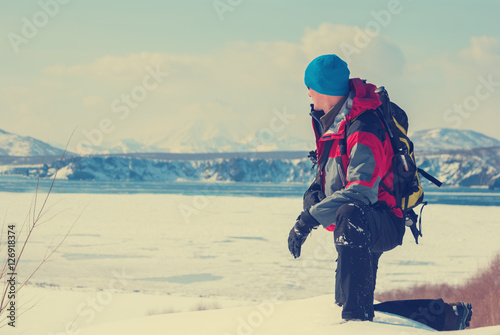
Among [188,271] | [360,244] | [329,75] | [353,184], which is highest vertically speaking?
[329,75]

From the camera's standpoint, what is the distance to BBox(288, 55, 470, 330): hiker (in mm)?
3232

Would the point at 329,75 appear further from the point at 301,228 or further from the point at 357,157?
the point at 301,228

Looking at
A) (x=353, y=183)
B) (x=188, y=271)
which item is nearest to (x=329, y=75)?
(x=353, y=183)

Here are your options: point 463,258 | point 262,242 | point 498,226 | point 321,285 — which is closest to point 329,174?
point 321,285

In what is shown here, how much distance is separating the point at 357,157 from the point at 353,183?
0.15 metres

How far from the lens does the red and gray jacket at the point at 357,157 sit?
3209 mm

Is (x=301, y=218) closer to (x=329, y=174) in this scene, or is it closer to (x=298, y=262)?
(x=329, y=174)

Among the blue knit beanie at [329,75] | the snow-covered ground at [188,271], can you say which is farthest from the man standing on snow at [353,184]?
the snow-covered ground at [188,271]

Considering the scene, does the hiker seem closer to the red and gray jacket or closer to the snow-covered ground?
the red and gray jacket

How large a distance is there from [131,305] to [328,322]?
4.48 meters

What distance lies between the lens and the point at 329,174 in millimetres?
3479

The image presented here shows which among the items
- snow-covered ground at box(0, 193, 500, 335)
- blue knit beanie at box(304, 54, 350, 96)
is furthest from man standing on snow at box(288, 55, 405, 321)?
snow-covered ground at box(0, 193, 500, 335)

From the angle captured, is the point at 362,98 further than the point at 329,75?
No

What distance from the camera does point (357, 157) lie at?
10.5 feet
